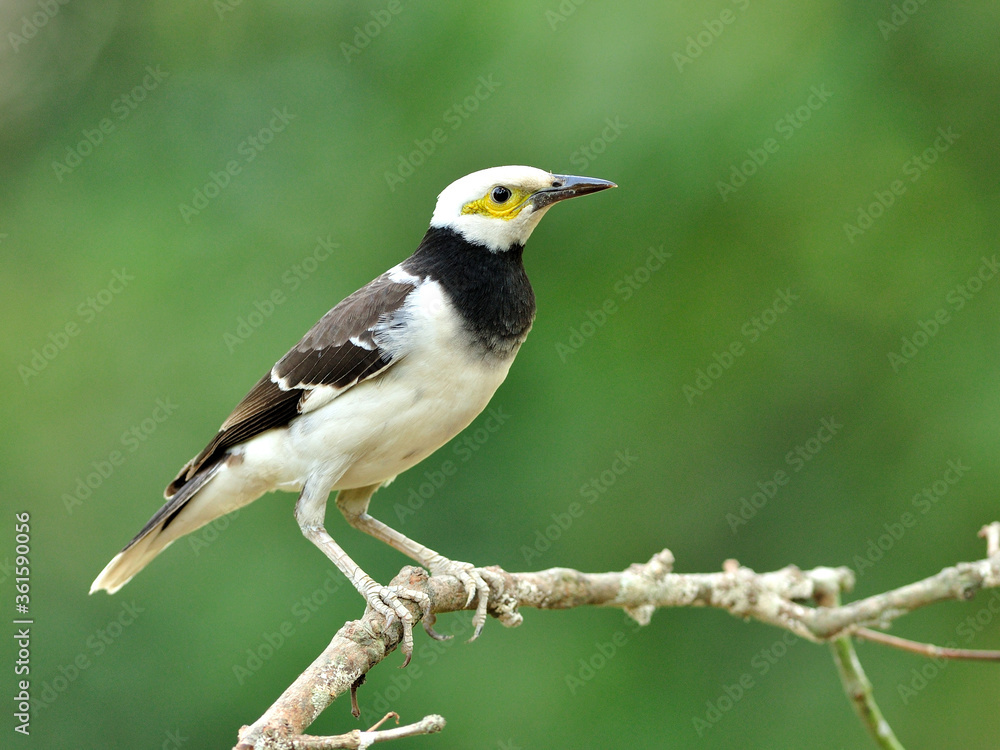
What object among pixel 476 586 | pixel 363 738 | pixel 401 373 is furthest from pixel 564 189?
pixel 363 738

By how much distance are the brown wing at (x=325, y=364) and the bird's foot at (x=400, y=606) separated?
0.92m

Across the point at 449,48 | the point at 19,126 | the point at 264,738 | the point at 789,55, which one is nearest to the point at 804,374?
the point at 789,55

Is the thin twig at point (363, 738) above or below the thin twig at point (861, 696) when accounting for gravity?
above

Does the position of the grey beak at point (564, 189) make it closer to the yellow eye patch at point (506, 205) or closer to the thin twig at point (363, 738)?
the yellow eye patch at point (506, 205)

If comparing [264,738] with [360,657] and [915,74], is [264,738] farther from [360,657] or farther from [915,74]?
[915,74]

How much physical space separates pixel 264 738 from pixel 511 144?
4736 millimetres

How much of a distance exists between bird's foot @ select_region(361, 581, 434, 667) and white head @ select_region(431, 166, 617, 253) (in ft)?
4.95

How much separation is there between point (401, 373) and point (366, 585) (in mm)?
860

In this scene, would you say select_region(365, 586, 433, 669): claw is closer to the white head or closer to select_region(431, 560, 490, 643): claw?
select_region(431, 560, 490, 643): claw

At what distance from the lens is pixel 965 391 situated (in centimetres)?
616

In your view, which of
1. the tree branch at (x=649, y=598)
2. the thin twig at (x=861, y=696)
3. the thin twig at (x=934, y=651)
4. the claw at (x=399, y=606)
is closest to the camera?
the tree branch at (x=649, y=598)

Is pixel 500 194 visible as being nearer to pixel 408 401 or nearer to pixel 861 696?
pixel 408 401

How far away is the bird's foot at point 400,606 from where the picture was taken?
3211 millimetres

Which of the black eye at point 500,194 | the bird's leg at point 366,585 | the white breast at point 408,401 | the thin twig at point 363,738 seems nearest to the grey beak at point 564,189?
the black eye at point 500,194
